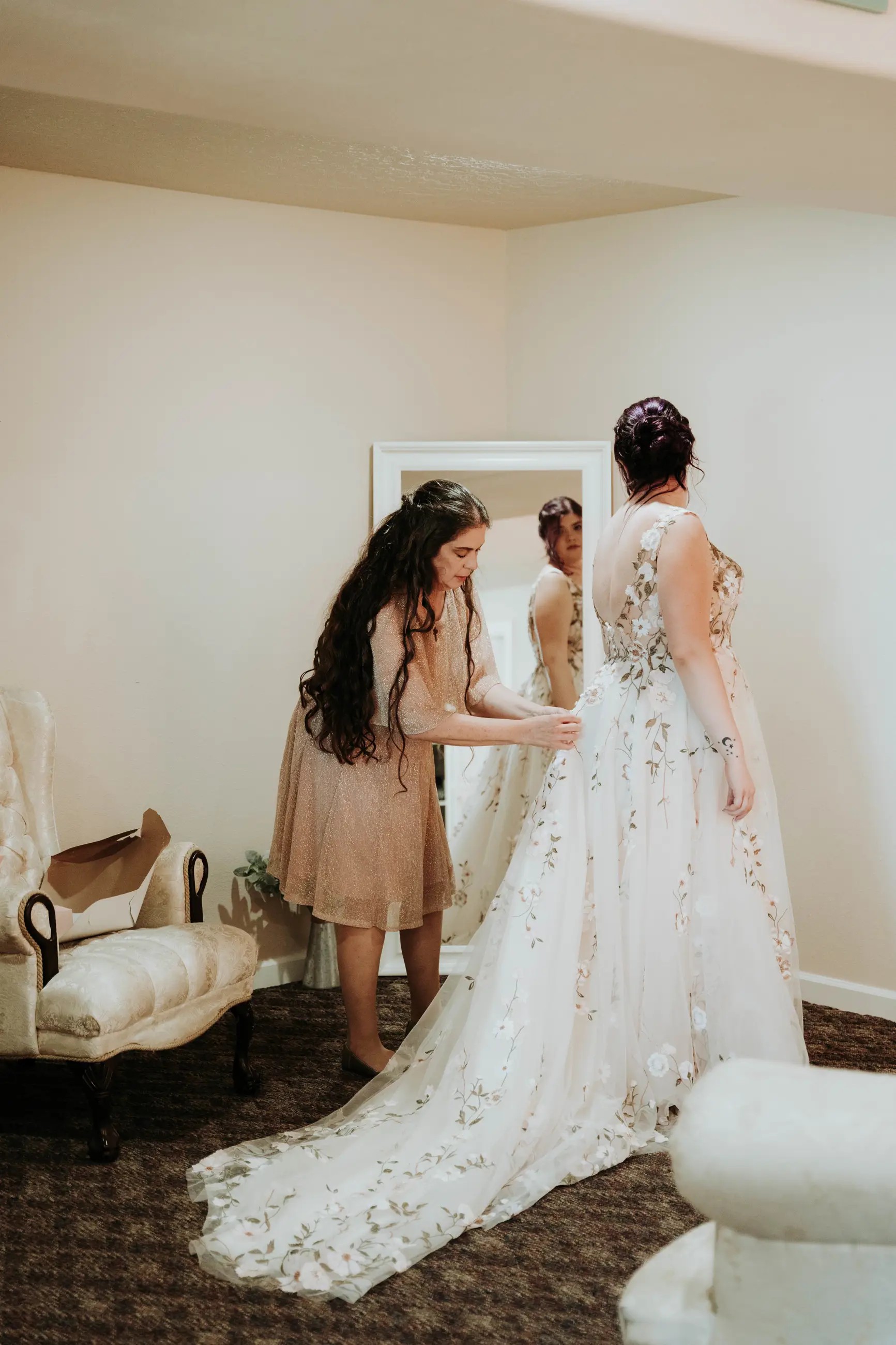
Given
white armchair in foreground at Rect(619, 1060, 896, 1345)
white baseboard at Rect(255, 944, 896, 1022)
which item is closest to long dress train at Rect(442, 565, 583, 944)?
white baseboard at Rect(255, 944, 896, 1022)

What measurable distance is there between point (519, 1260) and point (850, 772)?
80.6 inches

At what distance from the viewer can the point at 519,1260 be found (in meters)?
2.15

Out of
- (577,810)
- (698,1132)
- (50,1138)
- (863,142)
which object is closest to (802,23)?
(863,142)

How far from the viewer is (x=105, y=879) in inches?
131

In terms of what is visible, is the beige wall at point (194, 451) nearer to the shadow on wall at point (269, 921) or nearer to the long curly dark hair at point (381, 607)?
the shadow on wall at point (269, 921)

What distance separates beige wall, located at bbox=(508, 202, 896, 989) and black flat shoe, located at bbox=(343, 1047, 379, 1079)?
1.58m

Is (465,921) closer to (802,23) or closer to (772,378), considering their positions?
(772,378)

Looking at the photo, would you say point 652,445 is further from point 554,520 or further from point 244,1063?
point 244,1063

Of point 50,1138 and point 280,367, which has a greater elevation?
point 280,367

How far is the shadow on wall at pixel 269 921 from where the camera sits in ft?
12.9

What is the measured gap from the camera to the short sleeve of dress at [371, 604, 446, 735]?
2.82 m

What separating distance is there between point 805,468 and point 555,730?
1.54m

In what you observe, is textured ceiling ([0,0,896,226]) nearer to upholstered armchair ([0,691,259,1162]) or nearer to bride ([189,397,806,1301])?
bride ([189,397,806,1301])

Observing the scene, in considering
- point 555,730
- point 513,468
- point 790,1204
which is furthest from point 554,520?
point 790,1204
